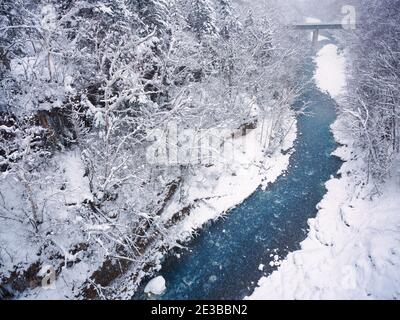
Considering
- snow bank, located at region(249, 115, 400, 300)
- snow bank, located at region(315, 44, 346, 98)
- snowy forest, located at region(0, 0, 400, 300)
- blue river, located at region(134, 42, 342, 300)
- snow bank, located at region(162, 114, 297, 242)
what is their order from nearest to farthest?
snow bank, located at region(249, 115, 400, 300)
snowy forest, located at region(0, 0, 400, 300)
blue river, located at region(134, 42, 342, 300)
snow bank, located at region(162, 114, 297, 242)
snow bank, located at region(315, 44, 346, 98)

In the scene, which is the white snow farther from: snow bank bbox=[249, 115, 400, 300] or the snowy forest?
snow bank bbox=[249, 115, 400, 300]

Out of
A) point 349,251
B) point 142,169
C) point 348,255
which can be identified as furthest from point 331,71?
point 142,169

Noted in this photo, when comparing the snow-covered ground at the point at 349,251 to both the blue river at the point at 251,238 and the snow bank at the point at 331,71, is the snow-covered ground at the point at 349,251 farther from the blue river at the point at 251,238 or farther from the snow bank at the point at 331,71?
Answer: the snow bank at the point at 331,71

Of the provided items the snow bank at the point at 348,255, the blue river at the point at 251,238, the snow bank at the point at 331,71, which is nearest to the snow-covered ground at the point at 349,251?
the snow bank at the point at 348,255

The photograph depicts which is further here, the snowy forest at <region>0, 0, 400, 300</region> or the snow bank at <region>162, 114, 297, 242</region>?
the snow bank at <region>162, 114, 297, 242</region>

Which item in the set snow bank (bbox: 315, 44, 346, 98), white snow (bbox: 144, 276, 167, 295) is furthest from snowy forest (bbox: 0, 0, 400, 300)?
snow bank (bbox: 315, 44, 346, 98)

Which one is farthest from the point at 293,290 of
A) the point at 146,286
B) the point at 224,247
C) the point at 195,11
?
the point at 195,11
